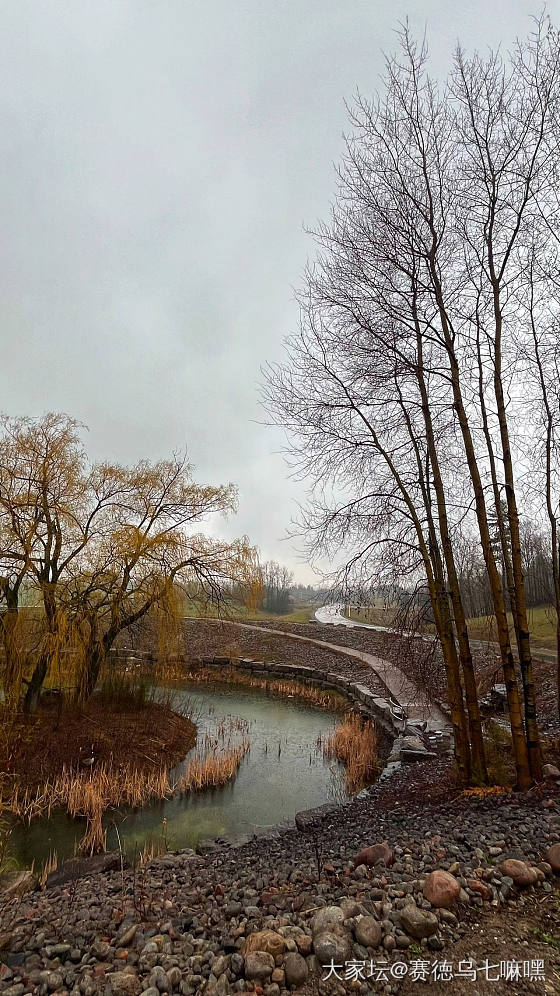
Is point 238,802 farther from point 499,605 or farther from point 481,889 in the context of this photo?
point 481,889

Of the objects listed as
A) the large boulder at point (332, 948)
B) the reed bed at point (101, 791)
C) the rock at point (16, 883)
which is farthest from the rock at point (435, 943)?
the reed bed at point (101, 791)

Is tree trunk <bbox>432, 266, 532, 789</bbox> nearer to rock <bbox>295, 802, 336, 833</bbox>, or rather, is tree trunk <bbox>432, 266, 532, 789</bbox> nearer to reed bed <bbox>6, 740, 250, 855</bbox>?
rock <bbox>295, 802, 336, 833</bbox>

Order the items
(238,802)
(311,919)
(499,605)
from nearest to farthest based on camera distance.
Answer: (311,919)
(499,605)
(238,802)

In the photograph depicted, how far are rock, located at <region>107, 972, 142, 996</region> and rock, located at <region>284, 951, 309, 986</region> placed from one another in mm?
811

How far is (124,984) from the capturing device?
247cm

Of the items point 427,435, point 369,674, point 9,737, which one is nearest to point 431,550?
point 427,435

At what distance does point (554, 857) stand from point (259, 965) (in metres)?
2.28

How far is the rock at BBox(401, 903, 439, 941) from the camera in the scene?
105 inches

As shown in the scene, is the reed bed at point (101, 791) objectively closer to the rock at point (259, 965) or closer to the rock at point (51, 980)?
the rock at point (51, 980)

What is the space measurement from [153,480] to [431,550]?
830 cm

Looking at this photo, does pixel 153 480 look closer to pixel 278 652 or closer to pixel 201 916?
pixel 201 916

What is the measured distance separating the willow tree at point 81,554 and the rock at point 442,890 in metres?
7.79

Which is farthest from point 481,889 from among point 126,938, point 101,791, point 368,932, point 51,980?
point 101,791

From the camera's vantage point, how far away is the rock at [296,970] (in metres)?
2.42
